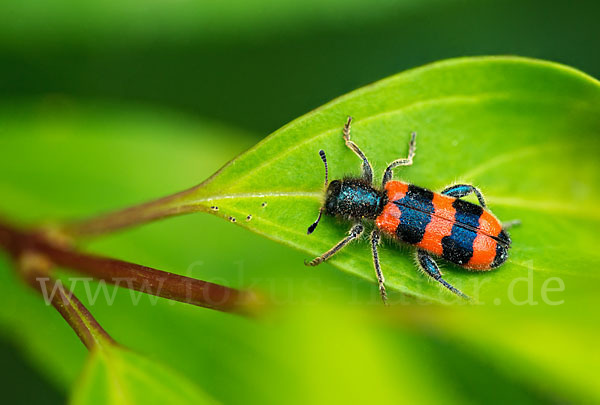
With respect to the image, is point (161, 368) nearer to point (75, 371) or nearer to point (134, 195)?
point (75, 371)

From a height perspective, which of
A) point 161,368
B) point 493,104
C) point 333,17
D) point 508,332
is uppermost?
point 333,17

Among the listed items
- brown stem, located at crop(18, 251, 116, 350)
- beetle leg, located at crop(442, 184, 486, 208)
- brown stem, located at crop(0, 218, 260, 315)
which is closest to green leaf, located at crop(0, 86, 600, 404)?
brown stem, located at crop(0, 218, 260, 315)

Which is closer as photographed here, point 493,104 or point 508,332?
point 508,332

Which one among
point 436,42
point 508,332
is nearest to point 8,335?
point 508,332

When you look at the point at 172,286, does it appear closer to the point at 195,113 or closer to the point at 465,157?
the point at 465,157

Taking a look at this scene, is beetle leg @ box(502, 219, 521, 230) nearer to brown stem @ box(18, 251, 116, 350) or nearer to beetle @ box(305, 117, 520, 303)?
beetle @ box(305, 117, 520, 303)

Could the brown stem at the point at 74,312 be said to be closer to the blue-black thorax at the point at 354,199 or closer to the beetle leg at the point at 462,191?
the blue-black thorax at the point at 354,199

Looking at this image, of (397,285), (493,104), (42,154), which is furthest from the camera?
(42,154)
